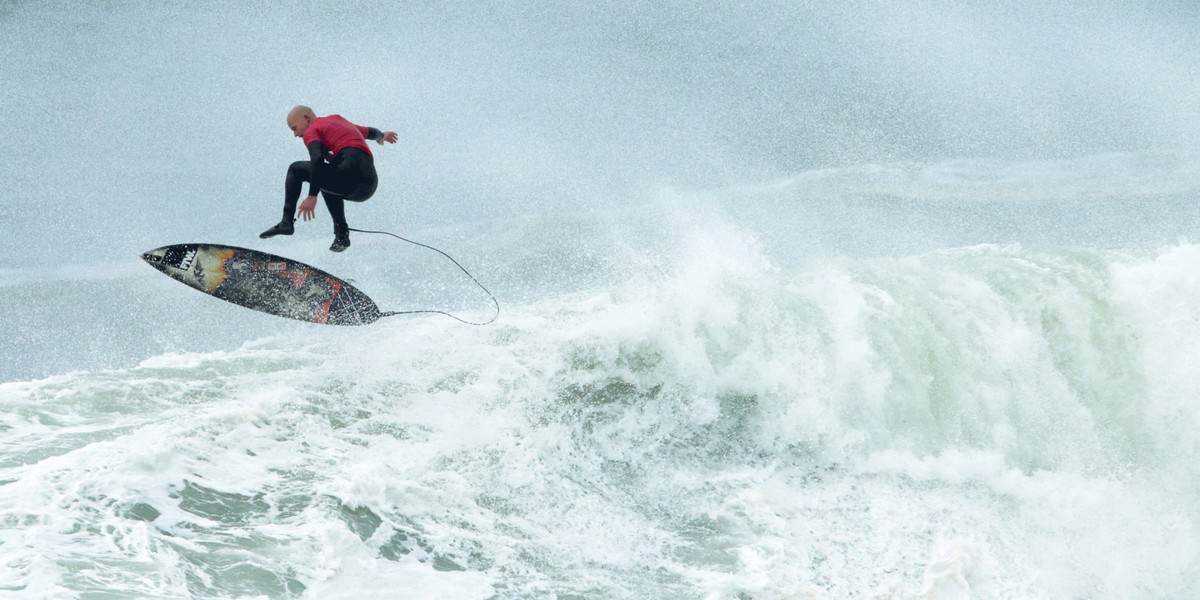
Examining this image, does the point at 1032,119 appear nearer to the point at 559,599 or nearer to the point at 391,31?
the point at 391,31

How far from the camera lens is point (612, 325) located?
845 cm

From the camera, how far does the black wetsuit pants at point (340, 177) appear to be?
6.29 m

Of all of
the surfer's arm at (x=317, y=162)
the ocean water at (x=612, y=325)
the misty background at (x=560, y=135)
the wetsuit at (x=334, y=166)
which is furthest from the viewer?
the misty background at (x=560, y=135)

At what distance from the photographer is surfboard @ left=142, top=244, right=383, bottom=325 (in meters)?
7.02

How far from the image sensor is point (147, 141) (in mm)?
15375

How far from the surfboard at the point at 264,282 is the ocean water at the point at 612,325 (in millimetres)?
662

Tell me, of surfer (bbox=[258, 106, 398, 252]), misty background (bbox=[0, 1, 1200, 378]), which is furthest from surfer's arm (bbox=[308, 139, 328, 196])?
misty background (bbox=[0, 1, 1200, 378])

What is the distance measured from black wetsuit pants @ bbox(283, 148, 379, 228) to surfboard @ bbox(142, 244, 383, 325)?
78 cm

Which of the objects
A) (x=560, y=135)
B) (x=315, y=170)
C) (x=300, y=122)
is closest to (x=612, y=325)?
(x=315, y=170)

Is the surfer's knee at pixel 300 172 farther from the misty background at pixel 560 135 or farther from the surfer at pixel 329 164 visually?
the misty background at pixel 560 135

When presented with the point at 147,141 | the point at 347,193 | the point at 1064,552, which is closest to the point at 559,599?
the point at 347,193

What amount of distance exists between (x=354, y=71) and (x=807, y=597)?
13120 millimetres

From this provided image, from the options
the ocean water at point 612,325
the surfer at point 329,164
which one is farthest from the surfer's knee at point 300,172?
the ocean water at point 612,325

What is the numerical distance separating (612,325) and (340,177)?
9.66 feet
